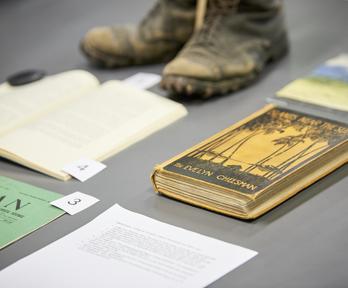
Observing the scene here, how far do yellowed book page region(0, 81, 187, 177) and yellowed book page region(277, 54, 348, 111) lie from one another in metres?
0.31

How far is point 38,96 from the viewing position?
133 centimetres

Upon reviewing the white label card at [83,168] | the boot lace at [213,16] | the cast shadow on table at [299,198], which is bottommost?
the white label card at [83,168]

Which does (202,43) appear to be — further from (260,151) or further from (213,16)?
(260,151)

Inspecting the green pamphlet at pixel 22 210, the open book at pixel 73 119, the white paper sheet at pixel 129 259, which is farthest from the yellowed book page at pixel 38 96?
the white paper sheet at pixel 129 259

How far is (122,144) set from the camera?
3.52 ft

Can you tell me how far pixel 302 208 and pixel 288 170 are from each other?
0.24 ft

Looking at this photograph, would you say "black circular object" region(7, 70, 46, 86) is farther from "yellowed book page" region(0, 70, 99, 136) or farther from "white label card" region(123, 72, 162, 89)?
"white label card" region(123, 72, 162, 89)

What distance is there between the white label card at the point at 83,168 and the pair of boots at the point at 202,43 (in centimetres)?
34

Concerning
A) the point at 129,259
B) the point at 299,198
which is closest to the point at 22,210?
the point at 129,259

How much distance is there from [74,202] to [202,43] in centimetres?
64

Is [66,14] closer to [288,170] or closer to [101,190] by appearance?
[101,190]

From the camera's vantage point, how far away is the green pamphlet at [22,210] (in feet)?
2.69

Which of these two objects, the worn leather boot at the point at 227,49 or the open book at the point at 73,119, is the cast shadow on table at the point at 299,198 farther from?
the worn leather boot at the point at 227,49

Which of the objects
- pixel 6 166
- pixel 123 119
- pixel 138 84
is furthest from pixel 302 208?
pixel 138 84
